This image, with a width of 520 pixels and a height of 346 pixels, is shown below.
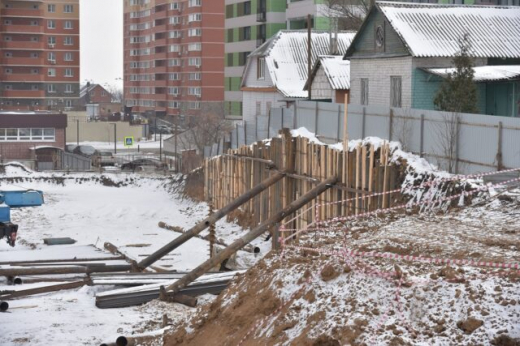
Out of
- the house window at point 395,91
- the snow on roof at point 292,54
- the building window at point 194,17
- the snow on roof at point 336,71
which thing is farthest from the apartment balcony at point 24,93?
the house window at point 395,91

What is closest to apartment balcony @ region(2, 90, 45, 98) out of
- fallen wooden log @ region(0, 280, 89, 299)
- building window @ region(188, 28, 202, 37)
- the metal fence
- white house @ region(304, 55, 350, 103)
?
building window @ region(188, 28, 202, 37)

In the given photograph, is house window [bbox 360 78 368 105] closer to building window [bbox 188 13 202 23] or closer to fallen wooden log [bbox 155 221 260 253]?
fallen wooden log [bbox 155 221 260 253]

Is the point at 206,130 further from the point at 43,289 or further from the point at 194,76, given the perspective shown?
the point at 43,289

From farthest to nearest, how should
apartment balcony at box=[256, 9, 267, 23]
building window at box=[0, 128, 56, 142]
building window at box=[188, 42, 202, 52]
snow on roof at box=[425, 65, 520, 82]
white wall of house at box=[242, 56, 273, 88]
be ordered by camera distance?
building window at box=[188, 42, 202, 52], apartment balcony at box=[256, 9, 267, 23], building window at box=[0, 128, 56, 142], white wall of house at box=[242, 56, 273, 88], snow on roof at box=[425, 65, 520, 82]

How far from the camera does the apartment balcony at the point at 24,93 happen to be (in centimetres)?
10305

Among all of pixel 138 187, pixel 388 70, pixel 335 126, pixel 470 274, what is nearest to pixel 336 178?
pixel 335 126

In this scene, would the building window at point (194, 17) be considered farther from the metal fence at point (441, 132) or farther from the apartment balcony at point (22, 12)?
the metal fence at point (441, 132)

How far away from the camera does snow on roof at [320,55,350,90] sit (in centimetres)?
4391

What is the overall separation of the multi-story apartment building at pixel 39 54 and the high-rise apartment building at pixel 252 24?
28098mm

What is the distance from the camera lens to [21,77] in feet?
339

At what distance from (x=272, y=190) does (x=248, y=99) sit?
31.5m

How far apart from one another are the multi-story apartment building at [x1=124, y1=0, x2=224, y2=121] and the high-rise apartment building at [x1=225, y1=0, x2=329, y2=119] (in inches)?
336

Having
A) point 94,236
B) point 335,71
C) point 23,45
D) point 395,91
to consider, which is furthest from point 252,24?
point 94,236

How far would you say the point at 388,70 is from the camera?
3681cm
